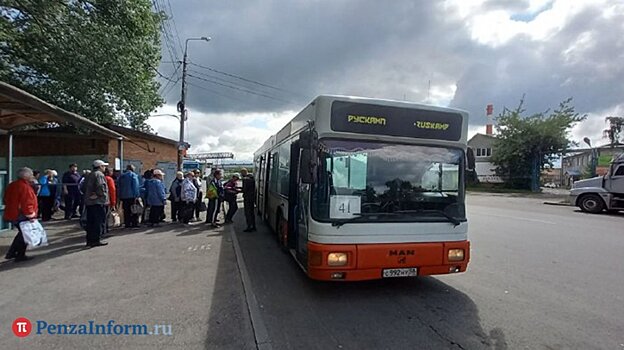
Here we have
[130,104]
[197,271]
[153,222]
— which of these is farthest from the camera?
[130,104]

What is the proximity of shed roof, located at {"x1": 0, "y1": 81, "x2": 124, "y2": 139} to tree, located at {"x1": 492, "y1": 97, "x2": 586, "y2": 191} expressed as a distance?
42748mm

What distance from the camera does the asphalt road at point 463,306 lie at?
392cm

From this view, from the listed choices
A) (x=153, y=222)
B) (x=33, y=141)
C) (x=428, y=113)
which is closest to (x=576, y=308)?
(x=428, y=113)

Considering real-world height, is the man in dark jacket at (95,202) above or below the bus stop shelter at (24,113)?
below

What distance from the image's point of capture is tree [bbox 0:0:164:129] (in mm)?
12055

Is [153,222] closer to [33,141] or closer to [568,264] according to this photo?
[33,141]

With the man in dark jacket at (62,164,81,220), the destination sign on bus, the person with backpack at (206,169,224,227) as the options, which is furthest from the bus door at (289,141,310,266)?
the man in dark jacket at (62,164,81,220)

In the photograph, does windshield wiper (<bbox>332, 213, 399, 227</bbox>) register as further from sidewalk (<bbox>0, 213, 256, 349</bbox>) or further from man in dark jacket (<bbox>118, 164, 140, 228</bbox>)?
man in dark jacket (<bbox>118, 164, 140, 228</bbox>)

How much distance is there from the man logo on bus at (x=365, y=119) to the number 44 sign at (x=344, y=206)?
1053 mm

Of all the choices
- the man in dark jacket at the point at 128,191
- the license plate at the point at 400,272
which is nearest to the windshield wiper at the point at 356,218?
the license plate at the point at 400,272

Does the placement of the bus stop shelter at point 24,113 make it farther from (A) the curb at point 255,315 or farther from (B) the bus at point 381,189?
(B) the bus at point 381,189

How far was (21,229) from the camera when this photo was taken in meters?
6.71

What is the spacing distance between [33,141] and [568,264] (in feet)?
66.5

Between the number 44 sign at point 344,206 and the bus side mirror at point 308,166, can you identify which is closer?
the bus side mirror at point 308,166
